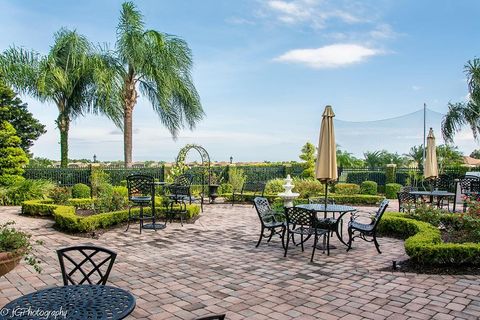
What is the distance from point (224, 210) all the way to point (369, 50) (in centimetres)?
761

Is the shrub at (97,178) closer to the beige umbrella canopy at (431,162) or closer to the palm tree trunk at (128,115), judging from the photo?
the palm tree trunk at (128,115)

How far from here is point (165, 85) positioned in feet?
61.6

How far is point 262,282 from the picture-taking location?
4406 mm

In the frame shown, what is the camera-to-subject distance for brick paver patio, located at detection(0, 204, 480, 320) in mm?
3555

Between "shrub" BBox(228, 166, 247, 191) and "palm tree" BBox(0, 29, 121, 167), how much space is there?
6.36 meters

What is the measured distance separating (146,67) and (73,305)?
680 inches

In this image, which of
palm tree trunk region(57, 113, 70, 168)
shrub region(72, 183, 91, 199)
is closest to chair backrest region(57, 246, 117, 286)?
shrub region(72, 183, 91, 199)

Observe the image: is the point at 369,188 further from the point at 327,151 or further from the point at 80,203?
the point at 80,203

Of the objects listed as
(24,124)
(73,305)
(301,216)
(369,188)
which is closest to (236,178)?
(369,188)

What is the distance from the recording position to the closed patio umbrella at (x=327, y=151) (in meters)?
6.55

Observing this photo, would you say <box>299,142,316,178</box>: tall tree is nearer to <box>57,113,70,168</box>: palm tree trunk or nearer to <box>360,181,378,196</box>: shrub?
<box>360,181,378,196</box>: shrub

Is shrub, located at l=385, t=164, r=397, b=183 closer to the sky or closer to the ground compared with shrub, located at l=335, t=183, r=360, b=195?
closer to the sky

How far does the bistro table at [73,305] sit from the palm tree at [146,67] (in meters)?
15.9

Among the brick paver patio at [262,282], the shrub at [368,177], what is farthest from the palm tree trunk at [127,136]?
the brick paver patio at [262,282]
